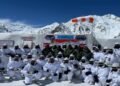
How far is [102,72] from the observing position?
16.8 metres

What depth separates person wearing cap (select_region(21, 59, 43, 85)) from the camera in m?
18.1

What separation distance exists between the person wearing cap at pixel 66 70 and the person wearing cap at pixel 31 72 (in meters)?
1.10

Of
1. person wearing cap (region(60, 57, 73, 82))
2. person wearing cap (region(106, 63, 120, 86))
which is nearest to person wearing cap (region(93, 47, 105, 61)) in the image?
person wearing cap (region(60, 57, 73, 82))

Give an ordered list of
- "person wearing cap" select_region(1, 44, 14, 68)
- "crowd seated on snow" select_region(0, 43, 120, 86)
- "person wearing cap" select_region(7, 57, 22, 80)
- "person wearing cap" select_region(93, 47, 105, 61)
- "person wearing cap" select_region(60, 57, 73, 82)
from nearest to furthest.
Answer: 1. "crowd seated on snow" select_region(0, 43, 120, 86)
2. "person wearing cap" select_region(60, 57, 73, 82)
3. "person wearing cap" select_region(7, 57, 22, 80)
4. "person wearing cap" select_region(93, 47, 105, 61)
5. "person wearing cap" select_region(1, 44, 14, 68)

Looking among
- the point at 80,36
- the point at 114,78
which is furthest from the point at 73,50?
the point at 80,36

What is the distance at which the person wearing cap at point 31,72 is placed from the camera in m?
18.1

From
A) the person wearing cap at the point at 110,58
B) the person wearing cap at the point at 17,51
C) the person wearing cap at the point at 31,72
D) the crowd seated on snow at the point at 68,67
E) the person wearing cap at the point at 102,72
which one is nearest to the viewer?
the person wearing cap at the point at 102,72

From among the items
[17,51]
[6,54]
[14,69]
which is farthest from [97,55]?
[6,54]

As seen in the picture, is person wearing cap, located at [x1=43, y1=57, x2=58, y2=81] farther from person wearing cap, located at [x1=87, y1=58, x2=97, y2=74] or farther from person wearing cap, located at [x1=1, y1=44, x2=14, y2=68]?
person wearing cap, located at [x1=1, y1=44, x2=14, y2=68]

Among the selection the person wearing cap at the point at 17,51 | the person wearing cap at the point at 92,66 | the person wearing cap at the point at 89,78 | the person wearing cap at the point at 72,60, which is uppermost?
the person wearing cap at the point at 17,51

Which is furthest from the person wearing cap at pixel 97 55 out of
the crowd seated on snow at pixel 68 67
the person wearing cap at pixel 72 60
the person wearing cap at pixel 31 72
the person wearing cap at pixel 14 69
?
the person wearing cap at pixel 14 69

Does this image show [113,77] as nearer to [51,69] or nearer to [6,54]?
[51,69]

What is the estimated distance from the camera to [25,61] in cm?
1916

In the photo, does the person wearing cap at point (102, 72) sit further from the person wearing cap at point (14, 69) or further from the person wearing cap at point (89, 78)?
the person wearing cap at point (14, 69)
